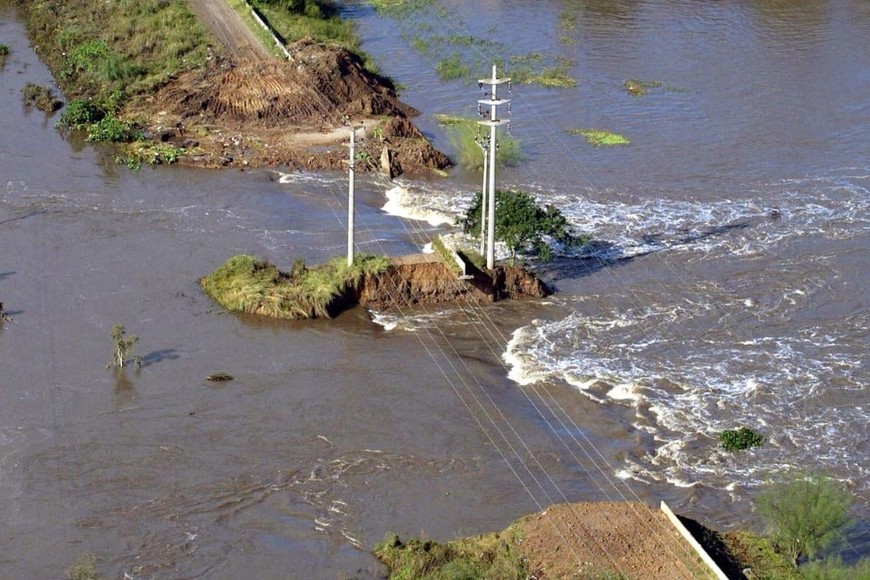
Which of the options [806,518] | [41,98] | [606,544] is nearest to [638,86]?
[41,98]

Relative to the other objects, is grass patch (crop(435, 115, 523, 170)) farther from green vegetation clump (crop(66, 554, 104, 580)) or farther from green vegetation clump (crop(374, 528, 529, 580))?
green vegetation clump (crop(66, 554, 104, 580))

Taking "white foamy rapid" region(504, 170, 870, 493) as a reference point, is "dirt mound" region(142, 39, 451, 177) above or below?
above

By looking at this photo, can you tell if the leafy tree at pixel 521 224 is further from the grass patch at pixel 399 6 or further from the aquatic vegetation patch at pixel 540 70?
the grass patch at pixel 399 6

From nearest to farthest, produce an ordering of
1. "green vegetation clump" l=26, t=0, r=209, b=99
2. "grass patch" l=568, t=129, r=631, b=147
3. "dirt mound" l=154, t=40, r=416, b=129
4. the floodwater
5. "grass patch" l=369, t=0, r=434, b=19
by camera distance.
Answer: the floodwater
"grass patch" l=568, t=129, r=631, b=147
"dirt mound" l=154, t=40, r=416, b=129
"green vegetation clump" l=26, t=0, r=209, b=99
"grass patch" l=369, t=0, r=434, b=19

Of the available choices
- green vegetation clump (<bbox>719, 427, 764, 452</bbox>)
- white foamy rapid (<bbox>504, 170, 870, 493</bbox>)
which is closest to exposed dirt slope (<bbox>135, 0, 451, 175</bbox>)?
white foamy rapid (<bbox>504, 170, 870, 493</bbox>)

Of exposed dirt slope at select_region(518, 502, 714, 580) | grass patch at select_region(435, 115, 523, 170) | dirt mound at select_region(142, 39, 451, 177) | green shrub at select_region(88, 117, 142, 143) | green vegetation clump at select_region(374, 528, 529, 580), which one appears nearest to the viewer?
exposed dirt slope at select_region(518, 502, 714, 580)

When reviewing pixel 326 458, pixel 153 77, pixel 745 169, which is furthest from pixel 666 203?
pixel 153 77
